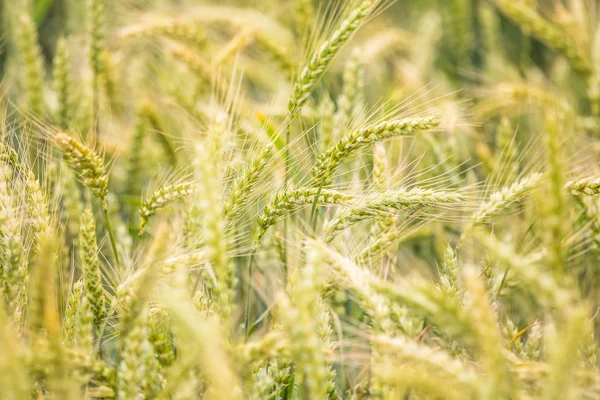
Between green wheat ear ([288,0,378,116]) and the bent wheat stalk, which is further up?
green wheat ear ([288,0,378,116])

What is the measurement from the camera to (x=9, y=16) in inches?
86.7

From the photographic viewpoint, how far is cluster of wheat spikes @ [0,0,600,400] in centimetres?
65

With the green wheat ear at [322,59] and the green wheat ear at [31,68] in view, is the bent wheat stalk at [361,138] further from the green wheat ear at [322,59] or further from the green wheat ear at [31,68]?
the green wheat ear at [31,68]

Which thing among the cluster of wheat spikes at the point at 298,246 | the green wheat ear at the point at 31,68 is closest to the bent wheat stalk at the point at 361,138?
the cluster of wheat spikes at the point at 298,246

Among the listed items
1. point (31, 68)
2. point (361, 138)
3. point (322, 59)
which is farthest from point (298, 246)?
point (31, 68)

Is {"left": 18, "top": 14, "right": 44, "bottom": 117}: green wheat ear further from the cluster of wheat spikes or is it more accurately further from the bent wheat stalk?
the bent wheat stalk

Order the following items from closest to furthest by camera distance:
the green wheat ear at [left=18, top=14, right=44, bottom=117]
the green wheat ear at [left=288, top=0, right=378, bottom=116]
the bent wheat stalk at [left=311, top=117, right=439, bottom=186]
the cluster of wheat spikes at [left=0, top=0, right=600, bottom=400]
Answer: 1. the cluster of wheat spikes at [left=0, top=0, right=600, bottom=400]
2. the bent wheat stalk at [left=311, top=117, right=439, bottom=186]
3. the green wheat ear at [left=288, top=0, right=378, bottom=116]
4. the green wheat ear at [left=18, top=14, right=44, bottom=117]

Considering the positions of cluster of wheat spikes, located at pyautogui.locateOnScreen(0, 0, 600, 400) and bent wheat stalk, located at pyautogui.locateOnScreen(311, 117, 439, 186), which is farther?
bent wheat stalk, located at pyautogui.locateOnScreen(311, 117, 439, 186)

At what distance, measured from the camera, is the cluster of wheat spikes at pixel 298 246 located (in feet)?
2.14

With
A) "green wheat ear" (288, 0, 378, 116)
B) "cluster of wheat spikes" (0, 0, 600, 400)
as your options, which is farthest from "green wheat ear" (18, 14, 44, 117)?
"green wheat ear" (288, 0, 378, 116)

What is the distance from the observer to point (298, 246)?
951 millimetres

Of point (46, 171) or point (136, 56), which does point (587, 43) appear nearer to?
point (46, 171)

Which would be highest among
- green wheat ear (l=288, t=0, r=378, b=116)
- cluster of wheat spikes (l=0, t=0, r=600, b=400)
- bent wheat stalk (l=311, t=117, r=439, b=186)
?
green wheat ear (l=288, t=0, r=378, b=116)

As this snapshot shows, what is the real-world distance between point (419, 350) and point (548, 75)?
7.34 feet
